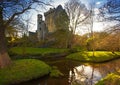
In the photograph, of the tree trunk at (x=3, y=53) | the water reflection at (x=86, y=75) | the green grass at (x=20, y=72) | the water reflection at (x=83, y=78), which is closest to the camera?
the green grass at (x=20, y=72)

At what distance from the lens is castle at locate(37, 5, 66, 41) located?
189 ft

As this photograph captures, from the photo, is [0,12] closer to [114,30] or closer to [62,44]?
[114,30]

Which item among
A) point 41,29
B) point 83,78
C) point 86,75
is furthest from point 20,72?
point 41,29

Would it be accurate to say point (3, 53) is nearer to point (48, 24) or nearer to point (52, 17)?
point (52, 17)

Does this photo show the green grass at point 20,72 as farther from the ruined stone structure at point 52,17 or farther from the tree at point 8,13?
the ruined stone structure at point 52,17

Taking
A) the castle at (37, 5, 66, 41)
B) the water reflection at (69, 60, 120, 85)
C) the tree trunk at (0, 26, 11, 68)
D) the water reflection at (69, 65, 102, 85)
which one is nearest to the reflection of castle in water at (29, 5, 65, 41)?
the castle at (37, 5, 66, 41)

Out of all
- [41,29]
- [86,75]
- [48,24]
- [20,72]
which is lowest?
[86,75]

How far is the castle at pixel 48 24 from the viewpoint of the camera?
57719mm

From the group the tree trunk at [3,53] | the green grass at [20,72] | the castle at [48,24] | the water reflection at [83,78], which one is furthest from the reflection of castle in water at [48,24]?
the tree trunk at [3,53]

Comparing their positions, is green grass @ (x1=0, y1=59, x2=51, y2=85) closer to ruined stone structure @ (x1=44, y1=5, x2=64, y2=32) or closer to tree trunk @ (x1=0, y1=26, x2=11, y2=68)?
tree trunk @ (x1=0, y1=26, x2=11, y2=68)

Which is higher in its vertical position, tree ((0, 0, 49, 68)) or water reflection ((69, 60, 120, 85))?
tree ((0, 0, 49, 68))

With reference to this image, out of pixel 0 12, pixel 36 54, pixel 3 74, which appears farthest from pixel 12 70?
pixel 36 54

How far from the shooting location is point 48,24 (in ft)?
200

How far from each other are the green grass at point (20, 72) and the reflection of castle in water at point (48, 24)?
37.3m
